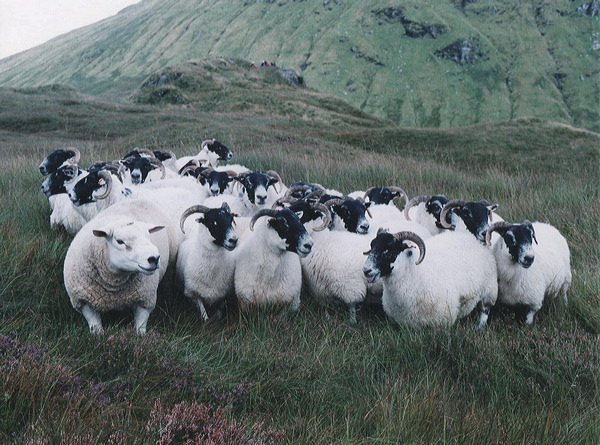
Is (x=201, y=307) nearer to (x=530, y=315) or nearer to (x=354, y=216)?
(x=354, y=216)

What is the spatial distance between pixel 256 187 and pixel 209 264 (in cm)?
214

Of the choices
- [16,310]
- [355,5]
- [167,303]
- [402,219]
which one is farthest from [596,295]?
[355,5]

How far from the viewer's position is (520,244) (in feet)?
17.3

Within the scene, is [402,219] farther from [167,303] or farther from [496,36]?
[496,36]

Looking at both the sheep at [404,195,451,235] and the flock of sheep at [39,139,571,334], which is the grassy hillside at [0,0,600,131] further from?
the flock of sheep at [39,139,571,334]

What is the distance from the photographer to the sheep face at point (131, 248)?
13.8ft

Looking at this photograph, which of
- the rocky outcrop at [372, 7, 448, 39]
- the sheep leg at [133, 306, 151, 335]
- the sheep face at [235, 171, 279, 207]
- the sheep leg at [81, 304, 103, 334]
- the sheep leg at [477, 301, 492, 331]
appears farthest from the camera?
the rocky outcrop at [372, 7, 448, 39]

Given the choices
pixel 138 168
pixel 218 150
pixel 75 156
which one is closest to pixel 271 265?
pixel 138 168

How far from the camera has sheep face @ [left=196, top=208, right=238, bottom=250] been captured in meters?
5.19

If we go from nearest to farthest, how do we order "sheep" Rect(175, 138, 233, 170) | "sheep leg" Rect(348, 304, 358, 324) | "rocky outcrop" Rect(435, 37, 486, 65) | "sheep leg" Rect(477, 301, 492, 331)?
"sheep leg" Rect(477, 301, 492, 331)
"sheep leg" Rect(348, 304, 358, 324)
"sheep" Rect(175, 138, 233, 170)
"rocky outcrop" Rect(435, 37, 486, 65)

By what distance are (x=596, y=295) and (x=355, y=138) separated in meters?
20.2

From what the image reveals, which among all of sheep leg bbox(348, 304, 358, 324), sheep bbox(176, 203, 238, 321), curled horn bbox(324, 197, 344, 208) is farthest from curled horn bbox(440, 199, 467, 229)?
sheep bbox(176, 203, 238, 321)

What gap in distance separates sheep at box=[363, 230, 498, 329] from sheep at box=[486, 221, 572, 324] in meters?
0.20

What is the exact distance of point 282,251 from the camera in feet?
18.0
